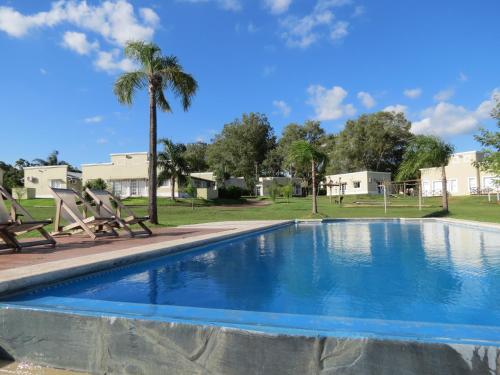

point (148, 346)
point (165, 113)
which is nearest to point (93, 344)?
point (148, 346)

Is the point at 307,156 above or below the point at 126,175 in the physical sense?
below

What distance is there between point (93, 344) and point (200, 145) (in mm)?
76472

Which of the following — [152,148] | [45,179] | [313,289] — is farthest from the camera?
[45,179]

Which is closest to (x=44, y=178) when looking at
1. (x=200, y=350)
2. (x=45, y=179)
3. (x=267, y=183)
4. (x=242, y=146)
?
(x=45, y=179)

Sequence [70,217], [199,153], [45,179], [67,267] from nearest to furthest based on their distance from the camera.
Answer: [67,267] → [70,217] → [45,179] → [199,153]

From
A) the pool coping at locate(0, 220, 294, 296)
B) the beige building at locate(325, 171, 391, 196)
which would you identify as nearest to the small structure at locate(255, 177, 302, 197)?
the beige building at locate(325, 171, 391, 196)

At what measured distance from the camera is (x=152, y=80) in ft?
54.9

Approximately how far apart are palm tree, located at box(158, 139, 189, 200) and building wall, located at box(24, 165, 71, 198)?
12.9m

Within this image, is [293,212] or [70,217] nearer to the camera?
[70,217]

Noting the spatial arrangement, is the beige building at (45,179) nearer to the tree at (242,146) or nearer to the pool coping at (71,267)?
the tree at (242,146)

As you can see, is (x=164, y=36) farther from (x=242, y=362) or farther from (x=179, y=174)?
(x=179, y=174)

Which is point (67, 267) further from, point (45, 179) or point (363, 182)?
point (363, 182)

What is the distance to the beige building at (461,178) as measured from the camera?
4003 centimetres

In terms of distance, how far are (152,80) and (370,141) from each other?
45.8 m
